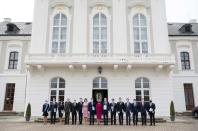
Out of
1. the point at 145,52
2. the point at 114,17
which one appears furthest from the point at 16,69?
the point at 145,52

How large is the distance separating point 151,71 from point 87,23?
6426 millimetres

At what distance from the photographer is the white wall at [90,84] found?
17.8 meters

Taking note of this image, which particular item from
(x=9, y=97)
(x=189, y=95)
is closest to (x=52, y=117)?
(x=9, y=97)

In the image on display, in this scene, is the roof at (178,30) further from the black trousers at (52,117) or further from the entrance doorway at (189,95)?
the black trousers at (52,117)

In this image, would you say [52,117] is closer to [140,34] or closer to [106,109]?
[106,109]

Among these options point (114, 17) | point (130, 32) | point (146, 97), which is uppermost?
point (114, 17)

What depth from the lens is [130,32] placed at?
19312mm

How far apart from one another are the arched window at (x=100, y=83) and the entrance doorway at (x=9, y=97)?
1150 centimetres

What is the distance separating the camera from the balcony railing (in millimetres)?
17516

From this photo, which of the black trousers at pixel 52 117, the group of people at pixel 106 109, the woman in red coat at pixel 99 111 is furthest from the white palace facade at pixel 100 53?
the woman in red coat at pixel 99 111

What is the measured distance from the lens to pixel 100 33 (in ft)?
63.6

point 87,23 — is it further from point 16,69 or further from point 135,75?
point 16,69

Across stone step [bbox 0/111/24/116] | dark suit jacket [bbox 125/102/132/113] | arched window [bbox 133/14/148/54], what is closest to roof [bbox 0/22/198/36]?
arched window [bbox 133/14/148/54]

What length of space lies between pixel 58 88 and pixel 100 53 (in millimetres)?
4160
